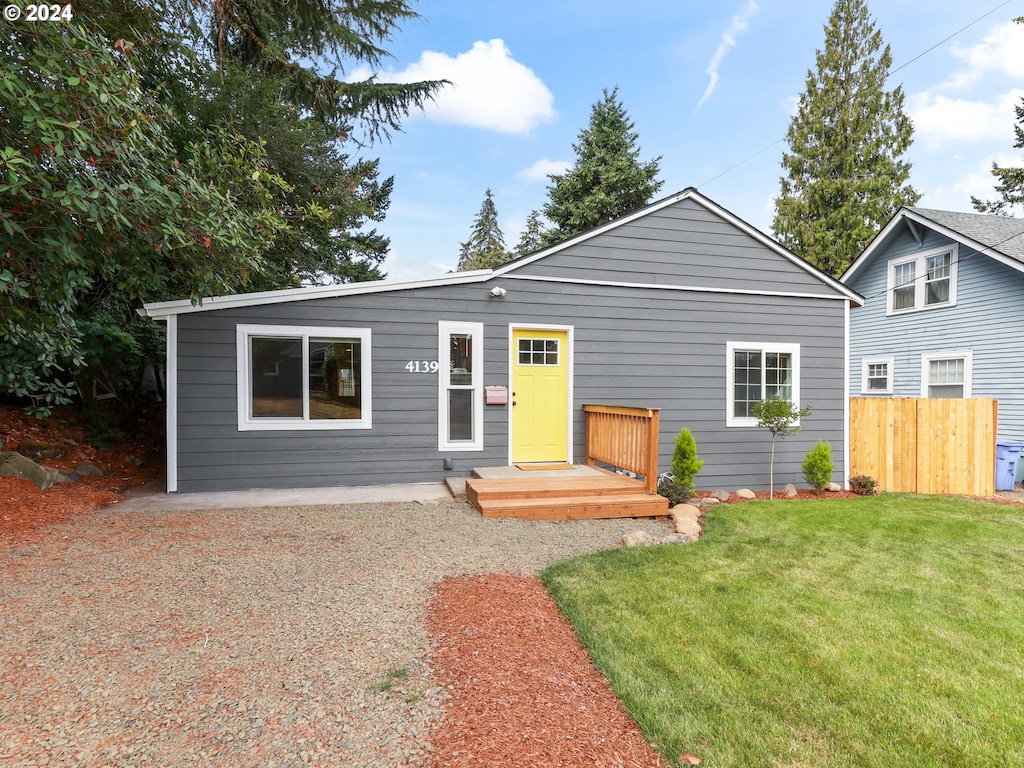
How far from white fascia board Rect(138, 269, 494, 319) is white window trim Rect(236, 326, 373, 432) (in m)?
0.34

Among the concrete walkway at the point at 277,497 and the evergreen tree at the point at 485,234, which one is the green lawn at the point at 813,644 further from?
the evergreen tree at the point at 485,234

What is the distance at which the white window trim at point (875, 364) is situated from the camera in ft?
38.1

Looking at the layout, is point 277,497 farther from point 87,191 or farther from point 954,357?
point 954,357

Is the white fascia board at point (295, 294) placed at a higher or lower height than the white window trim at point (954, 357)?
higher

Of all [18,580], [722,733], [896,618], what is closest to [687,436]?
[896,618]

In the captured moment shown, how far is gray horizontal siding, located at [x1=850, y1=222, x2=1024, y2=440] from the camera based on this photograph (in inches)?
366

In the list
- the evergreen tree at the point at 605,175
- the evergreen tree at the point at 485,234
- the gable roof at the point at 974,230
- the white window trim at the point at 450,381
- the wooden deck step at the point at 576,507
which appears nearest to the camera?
the wooden deck step at the point at 576,507

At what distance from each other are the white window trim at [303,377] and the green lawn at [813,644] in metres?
3.59

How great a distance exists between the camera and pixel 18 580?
10.2 ft

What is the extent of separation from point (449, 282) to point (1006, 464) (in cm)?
959

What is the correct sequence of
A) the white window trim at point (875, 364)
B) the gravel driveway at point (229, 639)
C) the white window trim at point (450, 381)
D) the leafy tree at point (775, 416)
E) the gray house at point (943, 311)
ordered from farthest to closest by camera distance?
the white window trim at point (875, 364), the gray house at point (943, 311), the leafy tree at point (775, 416), the white window trim at point (450, 381), the gravel driveway at point (229, 639)

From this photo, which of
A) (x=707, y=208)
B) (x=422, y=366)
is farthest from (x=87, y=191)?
(x=707, y=208)

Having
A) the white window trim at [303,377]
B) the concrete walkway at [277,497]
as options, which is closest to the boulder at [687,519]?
the concrete walkway at [277,497]

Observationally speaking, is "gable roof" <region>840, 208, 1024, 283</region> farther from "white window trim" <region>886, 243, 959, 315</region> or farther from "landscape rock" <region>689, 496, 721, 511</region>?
"landscape rock" <region>689, 496, 721, 511</region>
